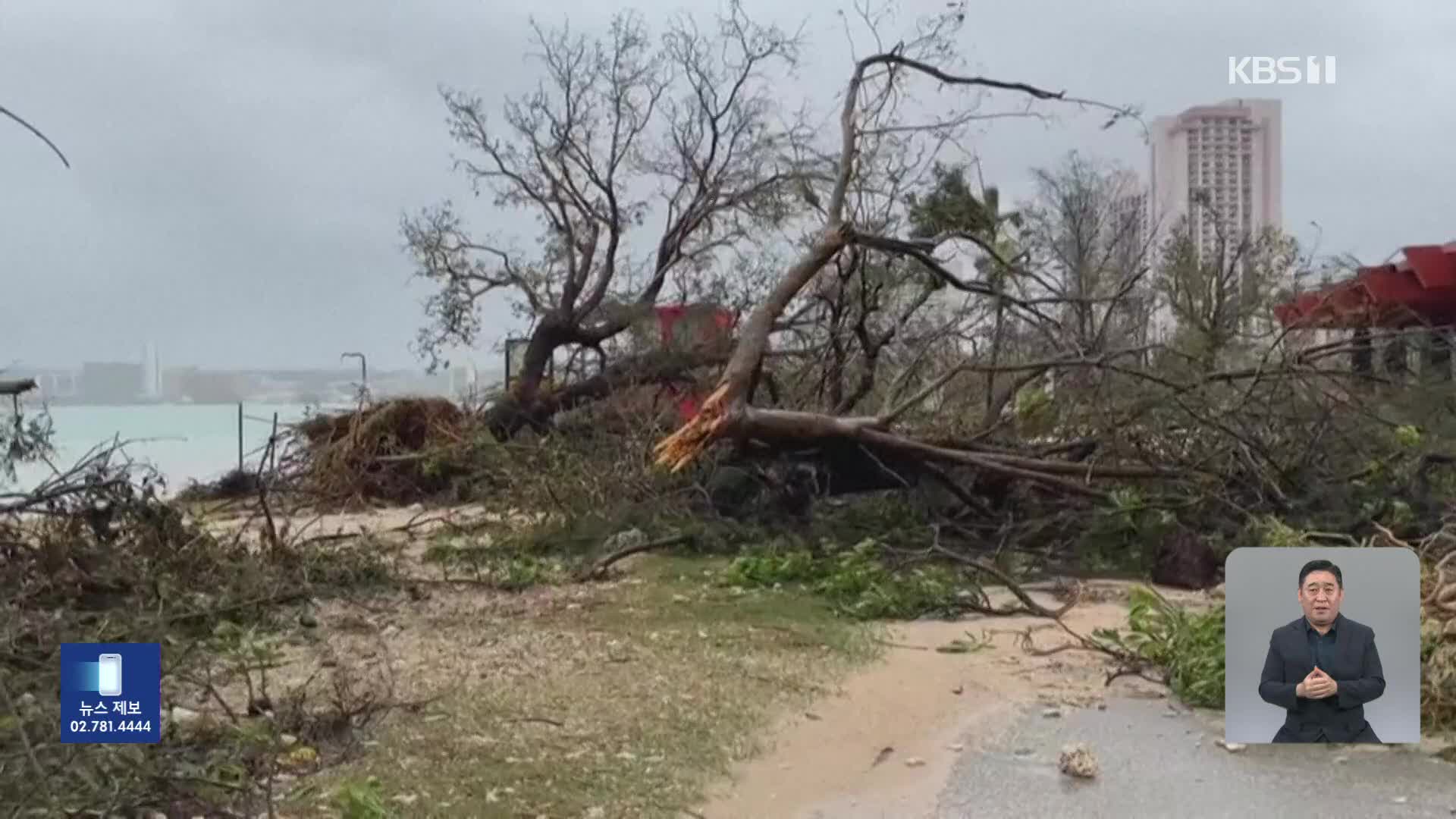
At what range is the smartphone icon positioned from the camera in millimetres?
1949

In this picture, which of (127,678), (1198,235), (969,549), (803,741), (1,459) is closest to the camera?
(127,678)

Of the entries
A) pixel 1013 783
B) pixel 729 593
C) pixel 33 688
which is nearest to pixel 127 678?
pixel 33 688

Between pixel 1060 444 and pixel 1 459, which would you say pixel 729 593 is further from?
pixel 1 459

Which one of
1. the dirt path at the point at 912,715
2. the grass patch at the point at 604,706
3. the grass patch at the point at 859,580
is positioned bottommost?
the dirt path at the point at 912,715

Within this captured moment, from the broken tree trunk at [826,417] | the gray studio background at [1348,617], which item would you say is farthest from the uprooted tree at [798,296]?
the gray studio background at [1348,617]

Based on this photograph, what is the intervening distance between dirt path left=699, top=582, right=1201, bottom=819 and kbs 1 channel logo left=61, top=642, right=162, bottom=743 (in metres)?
1.00

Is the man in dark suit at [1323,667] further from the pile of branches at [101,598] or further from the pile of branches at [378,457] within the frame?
the pile of branches at [378,457]

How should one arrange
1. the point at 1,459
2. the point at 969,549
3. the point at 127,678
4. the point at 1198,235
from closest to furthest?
1. the point at 127,678
2. the point at 1,459
3. the point at 969,549
4. the point at 1198,235

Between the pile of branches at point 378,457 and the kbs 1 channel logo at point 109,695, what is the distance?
495 centimetres

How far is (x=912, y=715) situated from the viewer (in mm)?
3055

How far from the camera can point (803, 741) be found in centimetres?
280

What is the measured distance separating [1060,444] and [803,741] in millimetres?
3460

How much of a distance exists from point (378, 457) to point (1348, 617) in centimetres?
665

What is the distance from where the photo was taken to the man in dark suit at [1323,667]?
6.56ft
